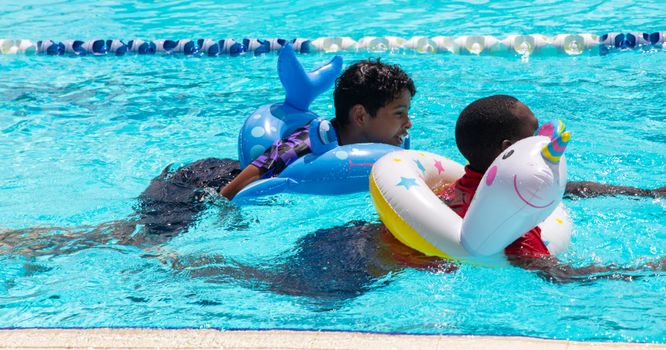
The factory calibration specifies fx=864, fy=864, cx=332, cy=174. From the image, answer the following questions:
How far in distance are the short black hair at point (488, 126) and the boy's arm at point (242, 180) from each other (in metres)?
1.62

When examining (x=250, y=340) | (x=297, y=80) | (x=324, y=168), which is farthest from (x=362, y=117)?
(x=250, y=340)

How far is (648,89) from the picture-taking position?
7574 millimetres

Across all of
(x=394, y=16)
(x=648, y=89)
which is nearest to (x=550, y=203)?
(x=648, y=89)

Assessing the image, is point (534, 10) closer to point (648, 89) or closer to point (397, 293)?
point (648, 89)

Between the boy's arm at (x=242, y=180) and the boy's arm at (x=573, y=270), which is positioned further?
the boy's arm at (x=242, y=180)

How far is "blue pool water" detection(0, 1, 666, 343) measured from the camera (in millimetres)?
3938

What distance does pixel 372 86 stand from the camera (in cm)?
505

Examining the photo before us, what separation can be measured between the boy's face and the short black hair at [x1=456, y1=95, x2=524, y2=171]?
50.4 inches

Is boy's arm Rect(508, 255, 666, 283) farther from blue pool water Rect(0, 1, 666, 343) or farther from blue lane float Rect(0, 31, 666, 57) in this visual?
blue lane float Rect(0, 31, 666, 57)

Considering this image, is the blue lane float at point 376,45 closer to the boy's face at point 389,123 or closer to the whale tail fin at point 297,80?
the whale tail fin at point 297,80

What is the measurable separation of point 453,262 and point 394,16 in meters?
7.73

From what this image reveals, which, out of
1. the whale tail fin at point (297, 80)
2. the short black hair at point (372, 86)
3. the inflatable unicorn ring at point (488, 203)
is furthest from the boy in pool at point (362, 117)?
the inflatable unicorn ring at point (488, 203)

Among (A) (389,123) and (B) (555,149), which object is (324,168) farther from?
(B) (555,149)

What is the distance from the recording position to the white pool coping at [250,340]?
308cm
